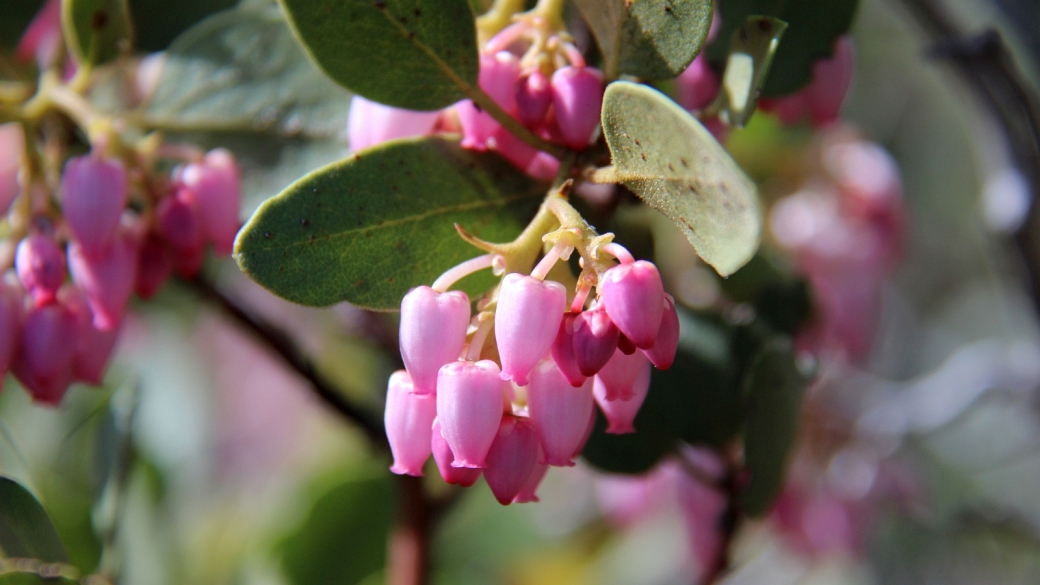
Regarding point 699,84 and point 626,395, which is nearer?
point 626,395

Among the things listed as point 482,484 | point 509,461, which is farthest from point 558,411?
point 482,484

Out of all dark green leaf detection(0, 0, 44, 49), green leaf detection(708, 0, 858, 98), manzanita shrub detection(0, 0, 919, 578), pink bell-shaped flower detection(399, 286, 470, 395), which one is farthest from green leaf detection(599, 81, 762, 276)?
dark green leaf detection(0, 0, 44, 49)

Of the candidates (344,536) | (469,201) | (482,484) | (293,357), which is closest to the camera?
(469,201)

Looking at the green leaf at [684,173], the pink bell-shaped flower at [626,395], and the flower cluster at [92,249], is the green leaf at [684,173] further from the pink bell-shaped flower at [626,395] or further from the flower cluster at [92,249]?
the flower cluster at [92,249]

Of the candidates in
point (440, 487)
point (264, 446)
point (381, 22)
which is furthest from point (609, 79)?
point (264, 446)

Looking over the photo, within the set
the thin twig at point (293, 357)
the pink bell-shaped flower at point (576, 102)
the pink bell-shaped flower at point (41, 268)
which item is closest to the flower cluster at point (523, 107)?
the pink bell-shaped flower at point (576, 102)

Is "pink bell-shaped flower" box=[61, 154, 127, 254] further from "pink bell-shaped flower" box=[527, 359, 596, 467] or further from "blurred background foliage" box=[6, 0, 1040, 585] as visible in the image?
"pink bell-shaped flower" box=[527, 359, 596, 467]

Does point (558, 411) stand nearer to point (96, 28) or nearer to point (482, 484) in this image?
point (96, 28)
